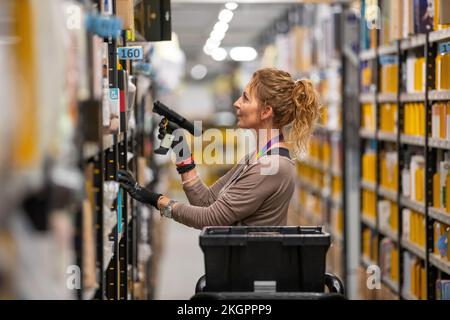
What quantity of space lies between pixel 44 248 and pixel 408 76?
526 centimetres

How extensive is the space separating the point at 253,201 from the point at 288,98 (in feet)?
1.72

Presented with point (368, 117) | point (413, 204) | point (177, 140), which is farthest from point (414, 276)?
point (177, 140)

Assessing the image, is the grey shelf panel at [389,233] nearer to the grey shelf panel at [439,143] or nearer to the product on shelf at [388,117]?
the product on shelf at [388,117]

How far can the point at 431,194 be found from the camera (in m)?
6.08

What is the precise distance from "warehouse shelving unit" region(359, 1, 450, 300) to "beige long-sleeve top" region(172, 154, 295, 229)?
207cm

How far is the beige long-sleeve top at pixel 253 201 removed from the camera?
3656 mm

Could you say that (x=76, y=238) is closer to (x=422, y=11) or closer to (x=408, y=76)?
(x=422, y=11)

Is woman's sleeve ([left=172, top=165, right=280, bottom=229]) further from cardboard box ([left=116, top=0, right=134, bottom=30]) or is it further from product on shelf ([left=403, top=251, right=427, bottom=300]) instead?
product on shelf ([left=403, top=251, right=427, bottom=300])

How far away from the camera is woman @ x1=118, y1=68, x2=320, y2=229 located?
367 centimetres

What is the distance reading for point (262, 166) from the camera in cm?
371

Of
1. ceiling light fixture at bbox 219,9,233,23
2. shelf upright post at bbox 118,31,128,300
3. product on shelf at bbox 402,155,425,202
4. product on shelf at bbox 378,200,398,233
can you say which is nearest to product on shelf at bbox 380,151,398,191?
product on shelf at bbox 378,200,398,233
